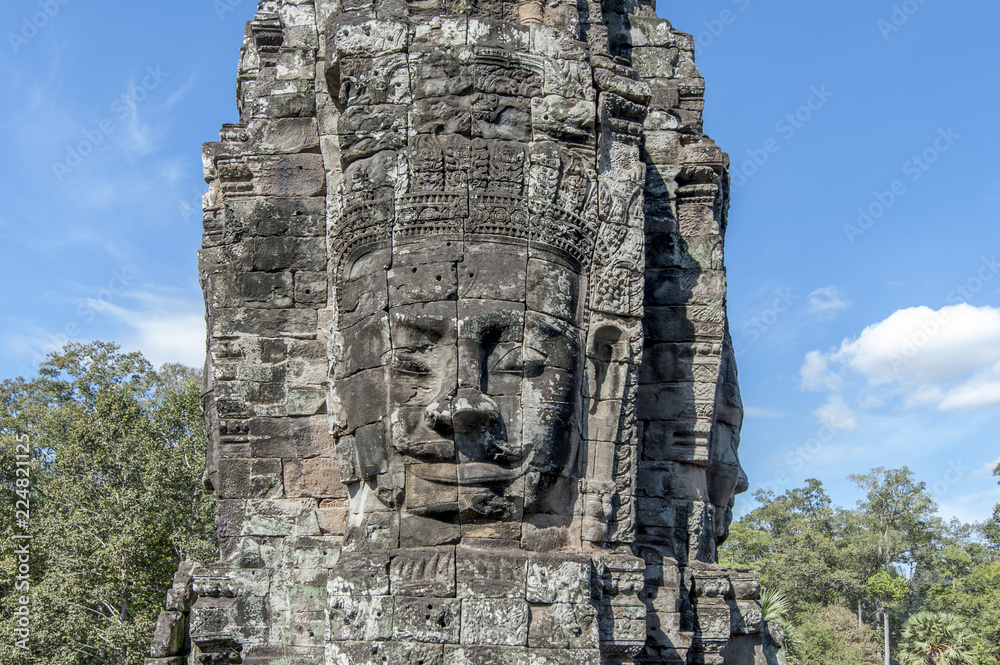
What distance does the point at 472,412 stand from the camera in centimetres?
623

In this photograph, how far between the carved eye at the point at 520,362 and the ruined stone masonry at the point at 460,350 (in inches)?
0.8

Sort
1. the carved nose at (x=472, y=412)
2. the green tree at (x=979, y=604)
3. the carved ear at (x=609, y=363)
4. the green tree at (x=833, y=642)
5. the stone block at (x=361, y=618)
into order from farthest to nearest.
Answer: the green tree at (x=979, y=604) < the green tree at (x=833, y=642) < the carved ear at (x=609, y=363) < the carved nose at (x=472, y=412) < the stone block at (x=361, y=618)

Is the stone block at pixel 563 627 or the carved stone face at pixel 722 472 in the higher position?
the carved stone face at pixel 722 472

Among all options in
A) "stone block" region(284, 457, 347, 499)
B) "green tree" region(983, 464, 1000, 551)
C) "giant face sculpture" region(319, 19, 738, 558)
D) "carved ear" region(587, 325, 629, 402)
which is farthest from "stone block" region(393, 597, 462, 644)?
"green tree" region(983, 464, 1000, 551)

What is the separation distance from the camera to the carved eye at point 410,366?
6.53 metres

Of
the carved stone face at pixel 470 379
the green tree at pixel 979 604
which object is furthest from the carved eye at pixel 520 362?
the green tree at pixel 979 604

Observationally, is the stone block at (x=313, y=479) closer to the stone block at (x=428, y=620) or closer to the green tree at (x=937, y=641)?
the stone block at (x=428, y=620)

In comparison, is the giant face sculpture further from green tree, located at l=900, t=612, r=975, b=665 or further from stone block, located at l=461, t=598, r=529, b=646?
green tree, located at l=900, t=612, r=975, b=665

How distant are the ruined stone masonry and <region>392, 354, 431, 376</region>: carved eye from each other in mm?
22

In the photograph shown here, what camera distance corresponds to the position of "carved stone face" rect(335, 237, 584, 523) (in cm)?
633

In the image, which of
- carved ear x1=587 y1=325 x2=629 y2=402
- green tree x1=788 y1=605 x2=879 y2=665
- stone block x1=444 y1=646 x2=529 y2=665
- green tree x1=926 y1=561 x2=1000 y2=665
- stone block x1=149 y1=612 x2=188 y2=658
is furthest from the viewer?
green tree x1=926 y1=561 x2=1000 y2=665

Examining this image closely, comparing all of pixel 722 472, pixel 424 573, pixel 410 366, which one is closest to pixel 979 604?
pixel 722 472

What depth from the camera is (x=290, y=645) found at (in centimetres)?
729

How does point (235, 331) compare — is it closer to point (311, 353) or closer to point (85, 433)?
point (311, 353)
